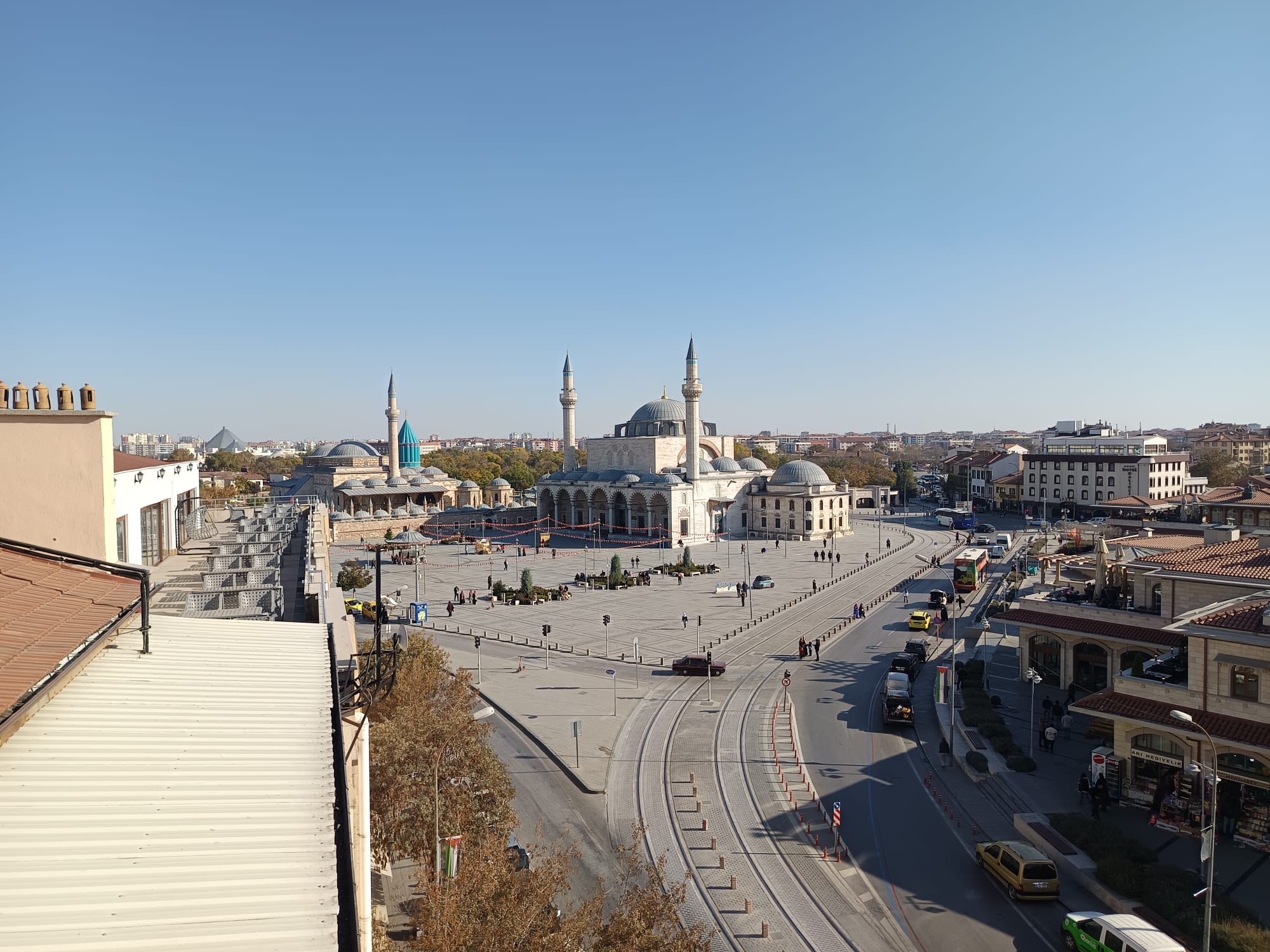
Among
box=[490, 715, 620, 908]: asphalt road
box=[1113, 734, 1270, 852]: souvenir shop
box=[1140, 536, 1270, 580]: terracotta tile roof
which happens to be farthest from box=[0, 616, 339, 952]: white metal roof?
box=[1140, 536, 1270, 580]: terracotta tile roof

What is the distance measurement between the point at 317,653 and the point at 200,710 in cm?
197

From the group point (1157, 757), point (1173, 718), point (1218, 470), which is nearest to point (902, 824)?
point (1157, 757)

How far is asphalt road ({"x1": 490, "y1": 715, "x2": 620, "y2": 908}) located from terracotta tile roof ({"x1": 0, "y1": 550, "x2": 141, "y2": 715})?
27.5 feet

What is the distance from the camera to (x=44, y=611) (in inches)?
264

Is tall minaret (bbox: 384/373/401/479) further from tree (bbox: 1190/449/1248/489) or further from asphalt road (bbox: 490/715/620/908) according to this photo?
tree (bbox: 1190/449/1248/489)

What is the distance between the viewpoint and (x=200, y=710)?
21.1 ft

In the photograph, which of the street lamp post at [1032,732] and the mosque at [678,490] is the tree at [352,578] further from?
the street lamp post at [1032,732]

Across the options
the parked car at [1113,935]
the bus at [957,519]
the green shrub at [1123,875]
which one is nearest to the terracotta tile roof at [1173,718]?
the green shrub at [1123,875]

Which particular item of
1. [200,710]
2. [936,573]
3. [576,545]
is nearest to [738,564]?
[936,573]

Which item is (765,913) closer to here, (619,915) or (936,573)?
(619,915)

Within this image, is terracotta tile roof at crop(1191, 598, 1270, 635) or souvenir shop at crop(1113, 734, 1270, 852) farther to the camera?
terracotta tile roof at crop(1191, 598, 1270, 635)

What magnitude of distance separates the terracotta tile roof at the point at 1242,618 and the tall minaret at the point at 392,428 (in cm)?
7833

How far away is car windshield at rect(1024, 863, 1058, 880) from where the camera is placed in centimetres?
1399

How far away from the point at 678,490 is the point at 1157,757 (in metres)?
51.6
